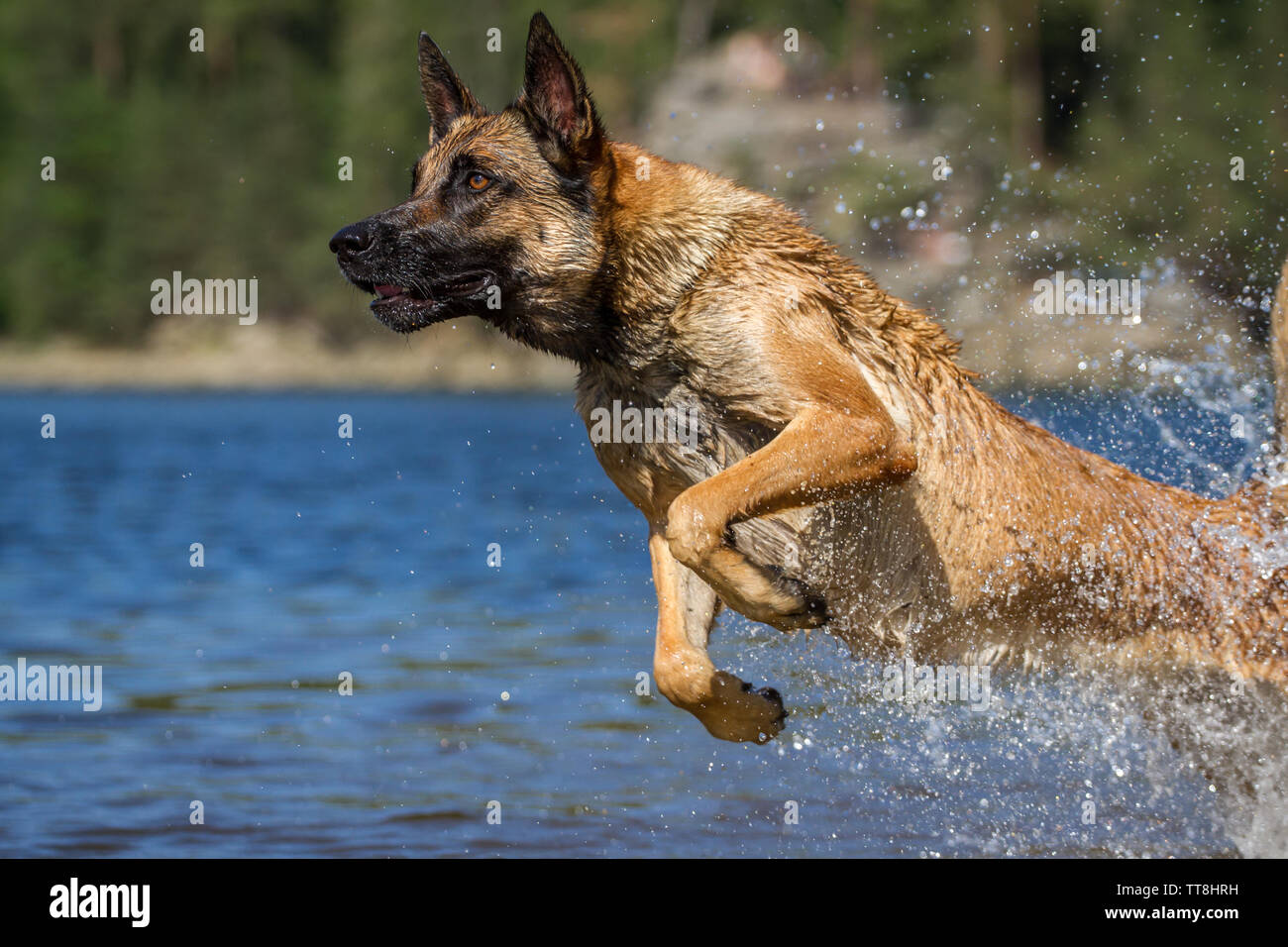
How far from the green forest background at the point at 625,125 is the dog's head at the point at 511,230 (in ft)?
88.9

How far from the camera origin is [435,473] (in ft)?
83.5

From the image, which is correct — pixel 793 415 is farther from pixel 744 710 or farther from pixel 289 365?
pixel 289 365

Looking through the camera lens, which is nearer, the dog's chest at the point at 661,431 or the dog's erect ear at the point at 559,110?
the dog's erect ear at the point at 559,110

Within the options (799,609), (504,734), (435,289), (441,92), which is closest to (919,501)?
(799,609)

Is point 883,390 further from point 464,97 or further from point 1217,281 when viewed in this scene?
point 1217,281

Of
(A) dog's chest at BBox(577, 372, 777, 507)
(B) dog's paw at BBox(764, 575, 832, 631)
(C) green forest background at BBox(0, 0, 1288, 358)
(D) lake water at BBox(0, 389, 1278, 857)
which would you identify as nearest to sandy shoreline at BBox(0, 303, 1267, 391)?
(C) green forest background at BBox(0, 0, 1288, 358)

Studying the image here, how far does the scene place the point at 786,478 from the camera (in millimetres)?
5520

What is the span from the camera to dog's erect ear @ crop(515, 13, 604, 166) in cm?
588

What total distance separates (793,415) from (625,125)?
174ft

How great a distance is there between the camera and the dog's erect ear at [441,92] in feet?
20.9

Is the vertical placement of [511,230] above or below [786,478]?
above

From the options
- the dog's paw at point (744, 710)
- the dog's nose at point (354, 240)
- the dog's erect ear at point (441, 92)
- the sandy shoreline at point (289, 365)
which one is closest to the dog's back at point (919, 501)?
the dog's paw at point (744, 710)

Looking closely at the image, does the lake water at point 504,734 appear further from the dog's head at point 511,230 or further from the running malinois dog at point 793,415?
the dog's head at point 511,230

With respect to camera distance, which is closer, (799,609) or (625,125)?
(799,609)
